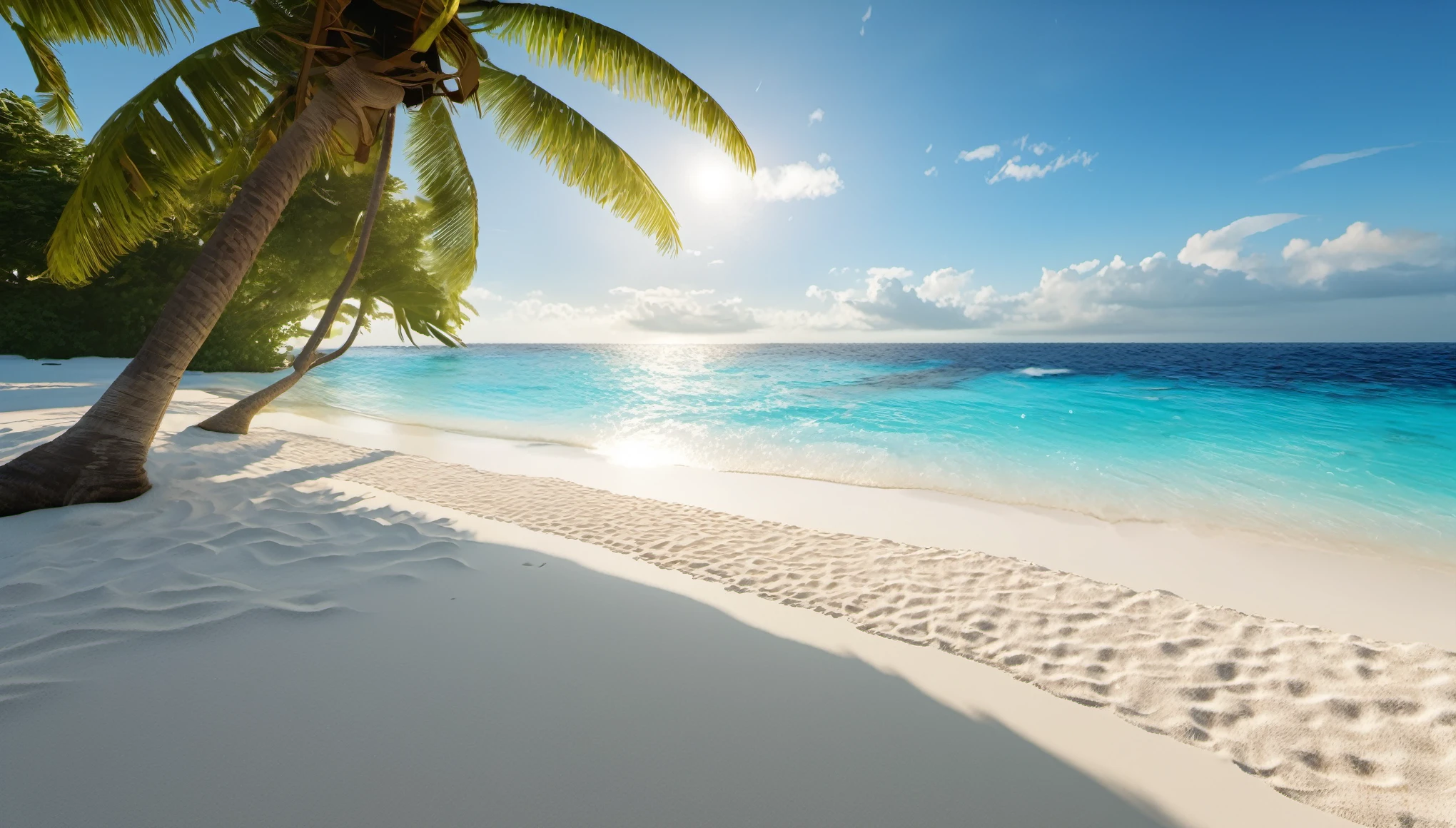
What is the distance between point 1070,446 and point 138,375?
14.7 metres

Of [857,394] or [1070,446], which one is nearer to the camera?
[1070,446]

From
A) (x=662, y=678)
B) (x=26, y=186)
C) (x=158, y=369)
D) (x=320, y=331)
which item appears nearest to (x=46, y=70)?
(x=320, y=331)

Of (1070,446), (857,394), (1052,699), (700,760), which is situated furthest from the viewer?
(857,394)

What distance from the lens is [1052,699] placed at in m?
2.82

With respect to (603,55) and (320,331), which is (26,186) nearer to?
(320,331)

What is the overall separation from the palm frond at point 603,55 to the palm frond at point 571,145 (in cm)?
60

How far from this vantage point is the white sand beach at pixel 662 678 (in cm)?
186

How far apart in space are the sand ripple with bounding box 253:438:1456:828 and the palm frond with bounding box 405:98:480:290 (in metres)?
5.57

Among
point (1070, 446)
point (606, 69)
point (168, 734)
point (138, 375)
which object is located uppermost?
point (606, 69)

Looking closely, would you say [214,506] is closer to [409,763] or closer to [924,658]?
[409,763]

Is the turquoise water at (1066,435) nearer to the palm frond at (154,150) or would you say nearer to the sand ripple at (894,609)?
the sand ripple at (894,609)

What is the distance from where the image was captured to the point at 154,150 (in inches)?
206

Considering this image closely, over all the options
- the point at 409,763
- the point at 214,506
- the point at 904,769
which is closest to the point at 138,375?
the point at 214,506

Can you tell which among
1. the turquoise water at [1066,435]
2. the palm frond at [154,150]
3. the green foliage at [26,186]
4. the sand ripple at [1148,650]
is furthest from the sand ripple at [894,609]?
the green foliage at [26,186]
